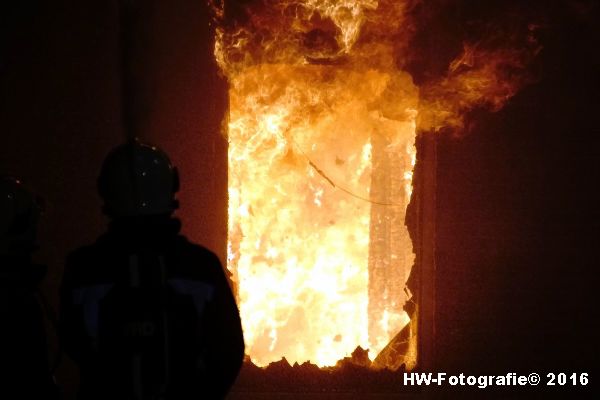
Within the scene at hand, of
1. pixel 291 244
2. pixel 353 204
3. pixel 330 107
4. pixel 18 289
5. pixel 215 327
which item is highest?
pixel 330 107

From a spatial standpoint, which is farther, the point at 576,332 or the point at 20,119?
the point at 576,332

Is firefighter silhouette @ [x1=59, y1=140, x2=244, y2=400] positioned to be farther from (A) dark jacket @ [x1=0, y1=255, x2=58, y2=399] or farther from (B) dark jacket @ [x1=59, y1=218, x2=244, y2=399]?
(A) dark jacket @ [x1=0, y1=255, x2=58, y2=399]

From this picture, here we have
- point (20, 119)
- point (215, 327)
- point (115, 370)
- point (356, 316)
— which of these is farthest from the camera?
point (356, 316)

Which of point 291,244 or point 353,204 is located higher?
point 353,204

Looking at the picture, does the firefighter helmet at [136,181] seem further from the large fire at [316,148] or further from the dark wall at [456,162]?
the large fire at [316,148]

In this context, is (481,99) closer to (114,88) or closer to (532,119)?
(532,119)

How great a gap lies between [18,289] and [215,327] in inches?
38.2

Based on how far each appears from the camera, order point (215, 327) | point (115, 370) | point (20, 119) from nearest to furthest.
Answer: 1. point (115, 370)
2. point (215, 327)
3. point (20, 119)

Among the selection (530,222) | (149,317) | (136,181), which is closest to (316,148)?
(530,222)

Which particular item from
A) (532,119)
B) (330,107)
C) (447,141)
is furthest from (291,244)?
(532,119)

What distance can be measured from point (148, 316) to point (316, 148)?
3503mm

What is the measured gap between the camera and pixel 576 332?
5715 mm

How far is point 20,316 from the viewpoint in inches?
105

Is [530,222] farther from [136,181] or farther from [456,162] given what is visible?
[136,181]
